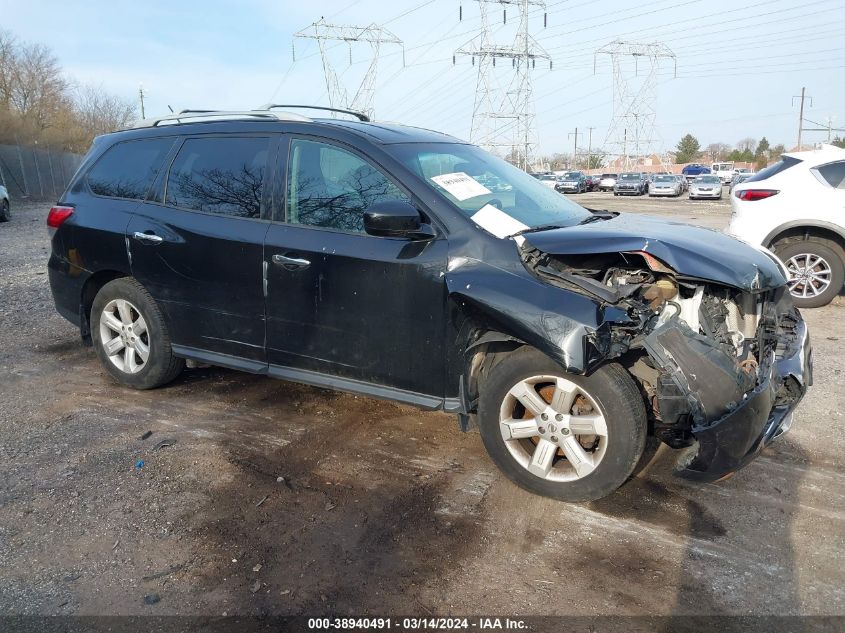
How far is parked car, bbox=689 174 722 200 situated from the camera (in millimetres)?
34000

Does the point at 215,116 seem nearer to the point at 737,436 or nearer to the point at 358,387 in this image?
the point at 358,387

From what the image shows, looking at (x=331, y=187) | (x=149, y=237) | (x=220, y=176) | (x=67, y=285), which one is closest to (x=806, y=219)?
(x=331, y=187)

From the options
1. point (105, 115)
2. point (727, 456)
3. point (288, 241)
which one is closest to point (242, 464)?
point (288, 241)

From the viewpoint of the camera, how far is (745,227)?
7625mm

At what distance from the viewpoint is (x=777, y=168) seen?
7836mm

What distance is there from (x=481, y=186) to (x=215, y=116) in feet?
6.69

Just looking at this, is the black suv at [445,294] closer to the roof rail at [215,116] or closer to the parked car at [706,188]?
the roof rail at [215,116]

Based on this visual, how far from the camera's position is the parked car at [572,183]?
47219 mm

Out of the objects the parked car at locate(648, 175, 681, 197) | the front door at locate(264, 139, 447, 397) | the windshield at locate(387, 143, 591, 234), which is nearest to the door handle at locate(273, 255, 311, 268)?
the front door at locate(264, 139, 447, 397)

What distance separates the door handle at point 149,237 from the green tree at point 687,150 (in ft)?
351

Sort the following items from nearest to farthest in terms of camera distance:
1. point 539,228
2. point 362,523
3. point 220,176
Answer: point 362,523 → point 539,228 → point 220,176

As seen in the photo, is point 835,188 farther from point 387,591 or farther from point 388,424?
point 387,591

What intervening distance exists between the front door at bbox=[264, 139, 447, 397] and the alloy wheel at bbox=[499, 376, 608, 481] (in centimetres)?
47

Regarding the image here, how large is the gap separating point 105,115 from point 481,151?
188 ft
